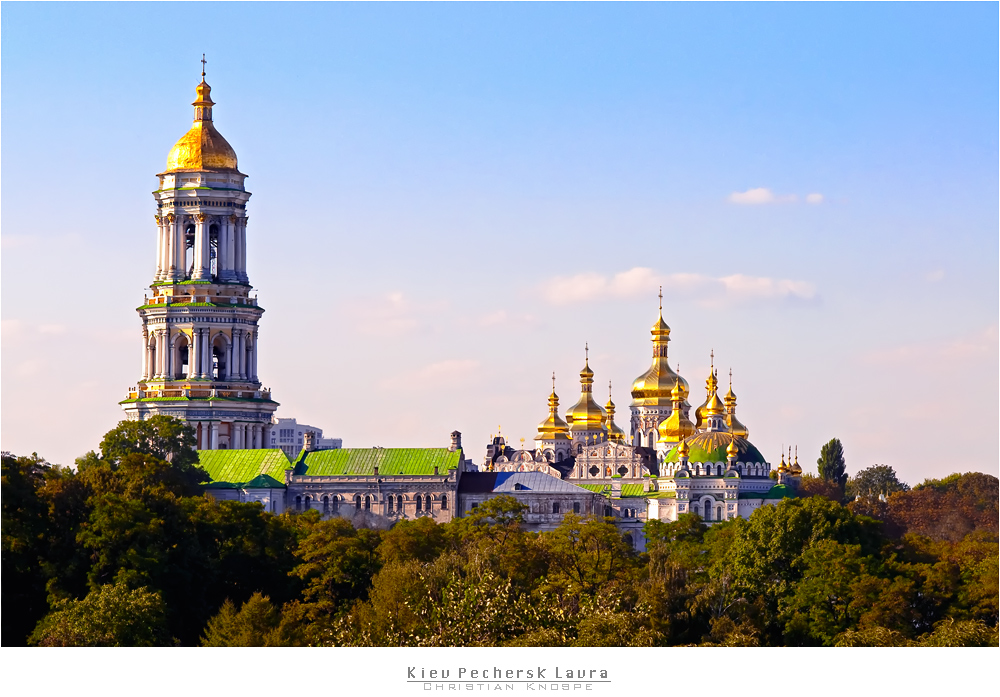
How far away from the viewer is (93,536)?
254 feet

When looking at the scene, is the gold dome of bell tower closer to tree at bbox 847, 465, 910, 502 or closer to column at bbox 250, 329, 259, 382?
column at bbox 250, 329, 259, 382

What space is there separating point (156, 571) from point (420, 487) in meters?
55.5

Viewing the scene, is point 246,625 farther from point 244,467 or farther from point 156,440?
point 244,467

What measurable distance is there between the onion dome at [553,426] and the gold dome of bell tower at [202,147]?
39.4 m

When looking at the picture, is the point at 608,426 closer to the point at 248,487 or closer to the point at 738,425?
the point at 738,425

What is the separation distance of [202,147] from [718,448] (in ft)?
114

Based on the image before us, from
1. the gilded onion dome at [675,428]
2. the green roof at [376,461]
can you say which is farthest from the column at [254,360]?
the gilded onion dome at [675,428]

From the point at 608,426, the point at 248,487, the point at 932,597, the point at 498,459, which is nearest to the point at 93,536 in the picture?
the point at 932,597

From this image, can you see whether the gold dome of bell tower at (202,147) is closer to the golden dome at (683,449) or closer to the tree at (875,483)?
the golden dome at (683,449)

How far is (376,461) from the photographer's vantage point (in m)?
134

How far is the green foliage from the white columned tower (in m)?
61.0

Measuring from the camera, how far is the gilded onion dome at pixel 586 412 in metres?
168
